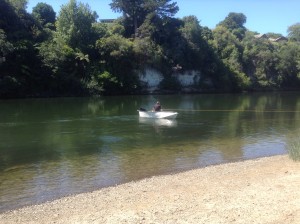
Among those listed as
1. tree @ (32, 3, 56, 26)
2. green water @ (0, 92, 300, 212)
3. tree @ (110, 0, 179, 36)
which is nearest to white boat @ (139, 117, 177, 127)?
green water @ (0, 92, 300, 212)

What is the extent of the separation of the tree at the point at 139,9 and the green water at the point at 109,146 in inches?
1901

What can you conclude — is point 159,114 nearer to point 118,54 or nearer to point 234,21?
point 118,54

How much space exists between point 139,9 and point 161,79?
16.4 m

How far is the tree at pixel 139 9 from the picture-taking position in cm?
8405

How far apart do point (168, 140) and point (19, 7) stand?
187 feet

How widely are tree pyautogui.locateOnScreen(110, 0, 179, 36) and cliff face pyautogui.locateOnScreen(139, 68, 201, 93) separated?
1070 cm

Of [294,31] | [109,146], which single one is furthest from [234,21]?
[109,146]

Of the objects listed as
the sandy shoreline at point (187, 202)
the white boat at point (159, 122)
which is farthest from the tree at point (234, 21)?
the sandy shoreline at point (187, 202)

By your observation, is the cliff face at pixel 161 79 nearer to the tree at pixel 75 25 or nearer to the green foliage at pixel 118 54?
the green foliage at pixel 118 54

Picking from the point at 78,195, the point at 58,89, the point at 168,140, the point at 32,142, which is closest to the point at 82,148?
the point at 32,142

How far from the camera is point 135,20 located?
86250 mm

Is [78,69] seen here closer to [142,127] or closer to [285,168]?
[142,127]

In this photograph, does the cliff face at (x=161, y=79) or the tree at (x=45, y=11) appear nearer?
the cliff face at (x=161, y=79)

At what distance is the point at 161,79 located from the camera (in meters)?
81.5
